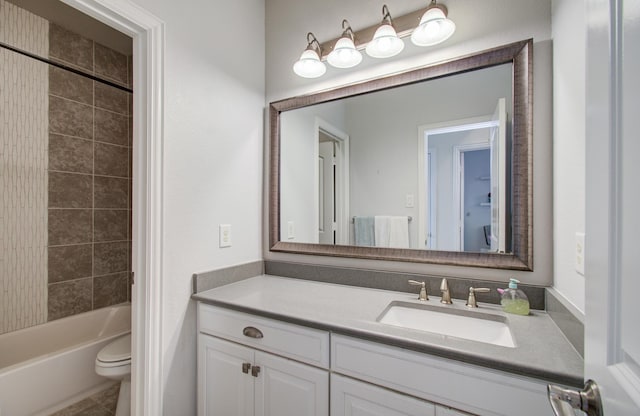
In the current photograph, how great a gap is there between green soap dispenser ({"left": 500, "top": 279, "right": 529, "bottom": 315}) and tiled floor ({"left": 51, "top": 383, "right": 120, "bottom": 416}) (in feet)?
7.76

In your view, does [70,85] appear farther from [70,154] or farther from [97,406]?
[97,406]

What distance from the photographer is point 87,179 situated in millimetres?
2182

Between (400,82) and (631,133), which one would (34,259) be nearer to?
(400,82)

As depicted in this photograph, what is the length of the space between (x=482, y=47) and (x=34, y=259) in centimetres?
291

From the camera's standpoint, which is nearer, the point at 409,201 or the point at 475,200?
the point at 475,200

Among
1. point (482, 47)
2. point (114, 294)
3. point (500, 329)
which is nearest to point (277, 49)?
point (482, 47)

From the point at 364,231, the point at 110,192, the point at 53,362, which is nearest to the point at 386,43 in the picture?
the point at 364,231

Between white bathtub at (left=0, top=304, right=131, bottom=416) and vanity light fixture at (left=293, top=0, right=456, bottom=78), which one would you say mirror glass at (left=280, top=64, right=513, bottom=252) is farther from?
white bathtub at (left=0, top=304, right=131, bottom=416)

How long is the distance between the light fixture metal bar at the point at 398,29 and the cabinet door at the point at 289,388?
1.57m

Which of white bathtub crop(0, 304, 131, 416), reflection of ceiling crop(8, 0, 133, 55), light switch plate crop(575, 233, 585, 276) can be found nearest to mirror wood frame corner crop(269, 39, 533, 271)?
light switch plate crop(575, 233, 585, 276)

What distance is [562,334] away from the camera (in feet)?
3.04

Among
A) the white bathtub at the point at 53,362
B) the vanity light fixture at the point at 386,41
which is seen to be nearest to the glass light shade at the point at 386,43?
the vanity light fixture at the point at 386,41

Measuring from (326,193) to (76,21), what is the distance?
6.86 ft

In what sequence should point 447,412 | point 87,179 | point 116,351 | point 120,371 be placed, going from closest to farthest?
point 447,412 → point 120,371 → point 116,351 → point 87,179
